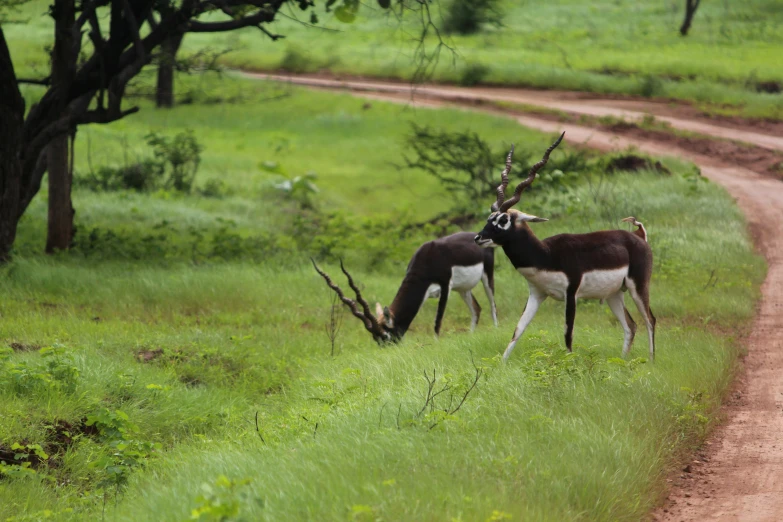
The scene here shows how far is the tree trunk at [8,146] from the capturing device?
12.6 metres

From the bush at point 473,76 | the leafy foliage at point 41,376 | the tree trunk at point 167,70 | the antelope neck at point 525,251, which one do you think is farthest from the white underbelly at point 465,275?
the bush at point 473,76

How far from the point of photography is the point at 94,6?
13.1 m

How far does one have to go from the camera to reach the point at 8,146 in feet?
41.6

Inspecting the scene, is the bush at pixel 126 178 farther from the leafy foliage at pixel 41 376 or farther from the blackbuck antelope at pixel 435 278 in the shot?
the leafy foliage at pixel 41 376

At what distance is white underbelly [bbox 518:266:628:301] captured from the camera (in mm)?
8320

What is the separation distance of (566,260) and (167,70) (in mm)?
19993

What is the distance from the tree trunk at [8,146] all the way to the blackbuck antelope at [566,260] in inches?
286

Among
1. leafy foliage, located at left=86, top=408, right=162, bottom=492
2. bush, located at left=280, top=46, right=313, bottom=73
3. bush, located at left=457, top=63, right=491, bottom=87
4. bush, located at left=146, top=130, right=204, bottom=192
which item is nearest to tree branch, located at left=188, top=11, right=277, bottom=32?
bush, located at left=146, top=130, right=204, bottom=192

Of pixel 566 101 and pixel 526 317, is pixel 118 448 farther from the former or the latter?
pixel 566 101

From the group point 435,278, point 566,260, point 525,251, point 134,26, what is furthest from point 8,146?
point 566,260

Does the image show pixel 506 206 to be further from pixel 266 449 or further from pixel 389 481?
pixel 389 481

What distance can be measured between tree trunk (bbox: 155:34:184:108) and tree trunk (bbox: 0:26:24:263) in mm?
1925

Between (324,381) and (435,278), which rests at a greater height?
(435,278)

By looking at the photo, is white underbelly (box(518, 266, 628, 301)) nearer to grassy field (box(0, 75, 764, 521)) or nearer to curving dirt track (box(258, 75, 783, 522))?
grassy field (box(0, 75, 764, 521))
